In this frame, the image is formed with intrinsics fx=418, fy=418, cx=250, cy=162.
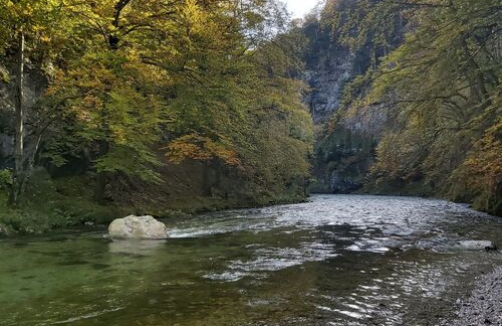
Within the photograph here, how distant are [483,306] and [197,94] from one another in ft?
50.6

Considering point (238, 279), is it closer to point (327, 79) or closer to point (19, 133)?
point (19, 133)

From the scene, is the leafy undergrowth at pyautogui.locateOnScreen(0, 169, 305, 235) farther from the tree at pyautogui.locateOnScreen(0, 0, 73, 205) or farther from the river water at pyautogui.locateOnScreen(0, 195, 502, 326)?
the river water at pyautogui.locateOnScreen(0, 195, 502, 326)

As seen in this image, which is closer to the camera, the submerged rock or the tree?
the submerged rock

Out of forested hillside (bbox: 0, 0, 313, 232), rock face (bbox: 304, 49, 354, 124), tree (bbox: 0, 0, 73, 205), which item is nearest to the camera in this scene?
tree (bbox: 0, 0, 73, 205)

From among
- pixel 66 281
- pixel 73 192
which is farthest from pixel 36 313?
pixel 73 192

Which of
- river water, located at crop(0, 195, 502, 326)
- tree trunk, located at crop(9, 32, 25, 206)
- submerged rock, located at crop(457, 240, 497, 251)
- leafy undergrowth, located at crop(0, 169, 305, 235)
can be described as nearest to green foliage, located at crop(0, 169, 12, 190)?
leafy undergrowth, located at crop(0, 169, 305, 235)

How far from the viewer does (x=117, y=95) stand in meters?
16.2

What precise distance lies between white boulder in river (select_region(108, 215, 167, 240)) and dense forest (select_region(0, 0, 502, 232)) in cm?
303

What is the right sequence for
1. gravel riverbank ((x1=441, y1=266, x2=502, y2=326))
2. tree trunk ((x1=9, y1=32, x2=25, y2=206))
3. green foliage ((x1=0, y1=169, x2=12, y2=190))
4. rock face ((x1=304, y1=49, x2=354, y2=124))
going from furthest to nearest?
rock face ((x1=304, y1=49, x2=354, y2=124)) < green foliage ((x1=0, y1=169, x2=12, y2=190)) < tree trunk ((x1=9, y1=32, x2=25, y2=206)) < gravel riverbank ((x1=441, y1=266, x2=502, y2=326))

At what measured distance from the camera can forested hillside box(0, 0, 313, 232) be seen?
47.0ft

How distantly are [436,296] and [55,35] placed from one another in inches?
584

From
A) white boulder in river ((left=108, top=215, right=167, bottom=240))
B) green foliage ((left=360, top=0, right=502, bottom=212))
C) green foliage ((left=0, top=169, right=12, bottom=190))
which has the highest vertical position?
green foliage ((left=360, top=0, right=502, bottom=212))

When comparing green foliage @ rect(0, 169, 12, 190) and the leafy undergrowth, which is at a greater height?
green foliage @ rect(0, 169, 12, 190)

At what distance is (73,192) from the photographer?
59.0 ft
